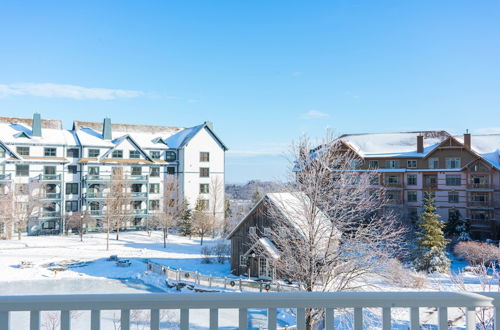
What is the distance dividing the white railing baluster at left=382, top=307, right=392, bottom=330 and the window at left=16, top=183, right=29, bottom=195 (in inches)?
1361

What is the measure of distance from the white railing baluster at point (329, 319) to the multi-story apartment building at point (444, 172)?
27.3m

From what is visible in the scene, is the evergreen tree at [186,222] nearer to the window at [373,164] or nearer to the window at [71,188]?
the window at [71,188]

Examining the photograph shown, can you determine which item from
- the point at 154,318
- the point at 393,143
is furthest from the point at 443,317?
the point at 393,143

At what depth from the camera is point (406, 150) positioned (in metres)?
32.2

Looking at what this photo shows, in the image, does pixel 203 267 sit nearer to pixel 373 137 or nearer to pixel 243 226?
pixel 243 226

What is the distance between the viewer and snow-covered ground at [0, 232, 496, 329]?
1688 cm

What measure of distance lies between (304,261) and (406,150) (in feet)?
84.1

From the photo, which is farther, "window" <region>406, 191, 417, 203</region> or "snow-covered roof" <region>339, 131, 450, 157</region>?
"snow-covered roof" <region>339, 131, 450, 157</region>

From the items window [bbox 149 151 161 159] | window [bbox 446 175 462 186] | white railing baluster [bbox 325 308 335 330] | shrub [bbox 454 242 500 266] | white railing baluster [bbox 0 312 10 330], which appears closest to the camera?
white railing baluster [bbox 0 312 10 330]

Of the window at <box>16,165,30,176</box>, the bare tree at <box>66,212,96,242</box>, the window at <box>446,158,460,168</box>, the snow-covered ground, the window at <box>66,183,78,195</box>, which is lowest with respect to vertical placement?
the snow-covered ground

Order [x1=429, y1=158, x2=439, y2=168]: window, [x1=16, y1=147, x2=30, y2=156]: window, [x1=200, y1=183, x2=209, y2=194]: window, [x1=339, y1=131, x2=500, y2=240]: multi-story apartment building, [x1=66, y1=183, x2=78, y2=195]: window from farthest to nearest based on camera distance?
1. [x1=200, y1=183, x2=209, y2=194]: window
2. [x1=66, y1=183, x2=78, y2=195]: window
3. [x1=16, y1=147, x2=30, y2=156]: window
4. [x1=429, y1=158, x2=439, y2=168]: window
5. [x1=339, y1=131, x2=500, y2=240]: multi-story apartment building

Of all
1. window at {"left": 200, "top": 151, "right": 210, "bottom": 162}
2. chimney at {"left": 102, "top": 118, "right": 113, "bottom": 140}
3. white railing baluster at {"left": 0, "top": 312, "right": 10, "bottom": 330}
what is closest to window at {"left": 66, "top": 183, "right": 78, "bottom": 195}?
chimney at {"left": 102, "top": 118, "right": 113, "bottom": 140}

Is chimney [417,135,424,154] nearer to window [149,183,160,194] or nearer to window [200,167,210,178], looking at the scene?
window [200,167,210,178]

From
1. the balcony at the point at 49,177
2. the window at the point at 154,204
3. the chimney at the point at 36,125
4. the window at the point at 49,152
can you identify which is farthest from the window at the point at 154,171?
the chimney at the point at 36,125
